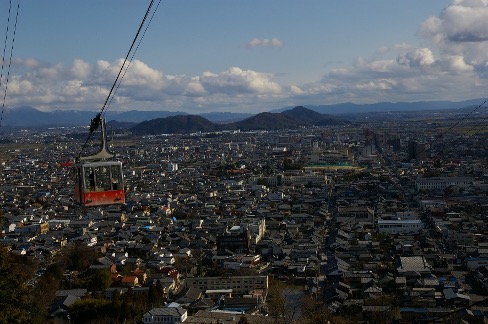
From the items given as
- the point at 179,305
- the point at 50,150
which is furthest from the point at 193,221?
the point at 50,150

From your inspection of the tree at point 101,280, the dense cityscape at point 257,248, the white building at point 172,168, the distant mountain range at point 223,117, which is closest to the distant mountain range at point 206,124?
the distant mountain range at point 223,117

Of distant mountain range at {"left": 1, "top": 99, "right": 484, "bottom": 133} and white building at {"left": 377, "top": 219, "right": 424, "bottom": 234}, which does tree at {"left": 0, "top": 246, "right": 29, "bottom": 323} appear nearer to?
white building at {"left": 377, "top": 219, "right": 424, "bottom": 234}

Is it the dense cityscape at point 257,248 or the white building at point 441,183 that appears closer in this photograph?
the dense cityscape at point 257,248

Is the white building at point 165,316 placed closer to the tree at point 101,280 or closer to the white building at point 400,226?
the tree at point 101,280

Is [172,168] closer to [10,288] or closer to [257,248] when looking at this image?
[257,248]

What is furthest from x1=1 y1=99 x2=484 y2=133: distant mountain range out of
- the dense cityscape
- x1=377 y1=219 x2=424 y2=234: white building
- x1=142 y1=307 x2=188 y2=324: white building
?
x1=142 y1=307 x2=188 y2=324: white building

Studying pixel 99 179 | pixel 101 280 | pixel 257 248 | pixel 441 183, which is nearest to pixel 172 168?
pixel 441 183
